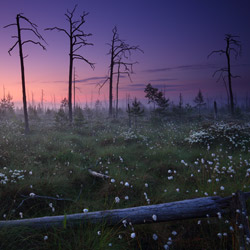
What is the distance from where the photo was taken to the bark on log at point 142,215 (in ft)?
9.23

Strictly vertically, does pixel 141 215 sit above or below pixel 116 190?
above

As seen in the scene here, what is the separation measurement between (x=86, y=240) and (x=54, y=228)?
54 cm

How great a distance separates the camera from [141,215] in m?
2.96

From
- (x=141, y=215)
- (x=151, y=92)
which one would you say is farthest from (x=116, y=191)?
(x=151, y=92)

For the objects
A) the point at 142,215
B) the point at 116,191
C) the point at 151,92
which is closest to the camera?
the point at 142,215

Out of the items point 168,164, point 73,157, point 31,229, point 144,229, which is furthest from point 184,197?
point 73,157

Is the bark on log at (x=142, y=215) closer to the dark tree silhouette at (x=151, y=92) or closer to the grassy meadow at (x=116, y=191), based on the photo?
the grassy meadow at (x=116, y=191)

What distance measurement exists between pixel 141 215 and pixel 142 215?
0.7 inches

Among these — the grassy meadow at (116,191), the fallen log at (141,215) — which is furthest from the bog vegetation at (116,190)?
the fallen log at (141,215)

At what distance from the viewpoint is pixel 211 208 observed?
3098 mm

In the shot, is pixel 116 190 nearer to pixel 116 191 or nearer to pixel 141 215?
pixel 116 191

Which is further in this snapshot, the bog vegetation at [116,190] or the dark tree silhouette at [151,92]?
the dark tree silhouette at [151,92]

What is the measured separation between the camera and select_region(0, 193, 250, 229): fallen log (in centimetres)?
281

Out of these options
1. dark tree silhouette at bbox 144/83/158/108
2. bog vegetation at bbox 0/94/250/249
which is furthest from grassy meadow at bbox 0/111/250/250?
dark tree silhouette at bbox 144/83/158/108
